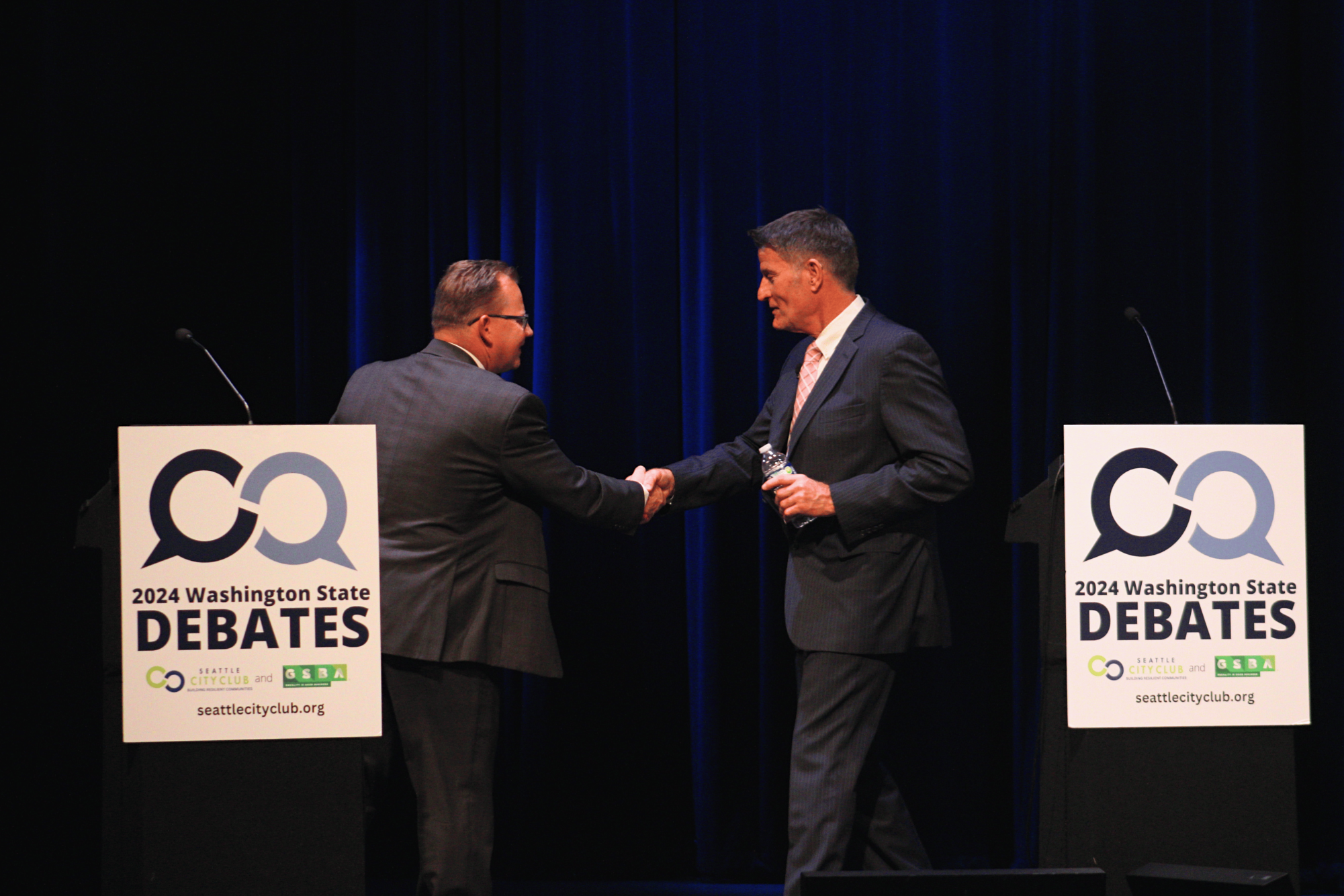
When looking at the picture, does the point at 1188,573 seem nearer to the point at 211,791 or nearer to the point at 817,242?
the point at 817,242

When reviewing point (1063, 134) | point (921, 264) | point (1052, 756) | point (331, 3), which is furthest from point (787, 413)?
point (331, 3)

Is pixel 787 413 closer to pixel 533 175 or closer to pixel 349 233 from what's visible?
pixel 533 175

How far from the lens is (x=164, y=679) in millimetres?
2420

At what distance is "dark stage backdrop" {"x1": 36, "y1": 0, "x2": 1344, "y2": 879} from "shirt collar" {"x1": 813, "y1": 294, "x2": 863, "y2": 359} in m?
0.61

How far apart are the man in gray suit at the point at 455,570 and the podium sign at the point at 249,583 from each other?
273mm

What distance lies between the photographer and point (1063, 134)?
368 cm

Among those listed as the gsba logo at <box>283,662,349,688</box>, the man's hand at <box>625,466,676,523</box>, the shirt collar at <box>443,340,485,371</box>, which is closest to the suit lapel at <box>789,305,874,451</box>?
the man's hand at <box>625,466,676,523</box>

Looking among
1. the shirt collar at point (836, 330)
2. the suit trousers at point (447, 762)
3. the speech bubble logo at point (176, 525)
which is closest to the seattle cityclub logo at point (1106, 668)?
the shirt collar at point (836, 330)

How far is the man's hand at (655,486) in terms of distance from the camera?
127 inches

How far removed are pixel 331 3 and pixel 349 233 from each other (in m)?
0.76

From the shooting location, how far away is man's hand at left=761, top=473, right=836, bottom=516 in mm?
2861

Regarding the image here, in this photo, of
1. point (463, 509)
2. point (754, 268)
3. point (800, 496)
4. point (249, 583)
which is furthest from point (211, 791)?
point (754, 268)

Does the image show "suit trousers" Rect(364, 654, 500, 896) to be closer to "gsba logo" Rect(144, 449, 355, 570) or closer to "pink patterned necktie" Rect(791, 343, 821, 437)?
"gsba logo" Rect(144, 449, 355, 570)

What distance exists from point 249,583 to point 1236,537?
6.88 ft
